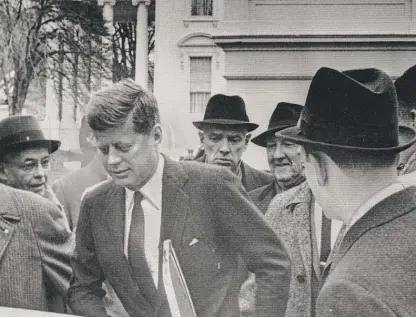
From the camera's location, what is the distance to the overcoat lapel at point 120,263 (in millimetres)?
1562

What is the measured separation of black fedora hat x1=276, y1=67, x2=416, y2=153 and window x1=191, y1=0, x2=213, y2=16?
0.67 meters

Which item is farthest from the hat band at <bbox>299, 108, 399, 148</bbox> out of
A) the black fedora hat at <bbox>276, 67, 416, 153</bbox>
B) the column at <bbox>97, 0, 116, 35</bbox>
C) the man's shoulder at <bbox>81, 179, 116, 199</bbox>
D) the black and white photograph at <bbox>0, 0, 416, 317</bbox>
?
the column at <bbox>97, 0, 116, 35</bbox>

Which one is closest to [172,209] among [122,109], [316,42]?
[122,109]

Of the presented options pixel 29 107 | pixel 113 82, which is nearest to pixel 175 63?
pixel 113 82

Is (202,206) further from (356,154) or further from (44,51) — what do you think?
(44,51)

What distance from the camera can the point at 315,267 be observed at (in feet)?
5.09

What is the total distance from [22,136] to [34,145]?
0.17 feet

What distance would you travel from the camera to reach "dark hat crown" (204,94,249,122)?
1693 millimetres

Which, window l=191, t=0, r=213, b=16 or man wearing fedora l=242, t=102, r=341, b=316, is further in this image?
window l=191, t=0, r=213, b=16

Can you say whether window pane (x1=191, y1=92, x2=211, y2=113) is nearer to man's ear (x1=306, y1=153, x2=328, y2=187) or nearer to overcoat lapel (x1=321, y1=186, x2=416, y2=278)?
man's ear (x1=306, y1=153, x2=328, y2=187)

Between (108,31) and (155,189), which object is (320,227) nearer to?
(155,189)

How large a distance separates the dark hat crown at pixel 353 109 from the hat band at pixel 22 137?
3.03ft

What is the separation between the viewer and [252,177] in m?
1.68

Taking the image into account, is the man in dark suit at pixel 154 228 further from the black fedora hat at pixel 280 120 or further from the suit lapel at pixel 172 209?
the black fedora hat at pixel 280 120
